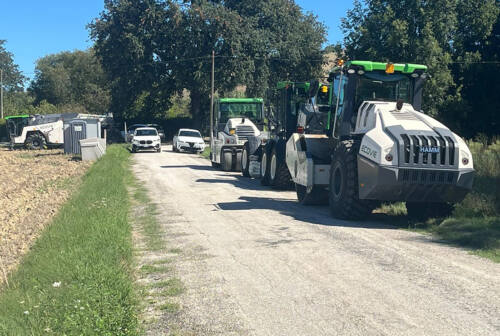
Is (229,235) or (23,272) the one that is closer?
(23,272)

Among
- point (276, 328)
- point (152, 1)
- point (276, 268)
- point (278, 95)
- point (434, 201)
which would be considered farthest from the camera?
point (152, 1)

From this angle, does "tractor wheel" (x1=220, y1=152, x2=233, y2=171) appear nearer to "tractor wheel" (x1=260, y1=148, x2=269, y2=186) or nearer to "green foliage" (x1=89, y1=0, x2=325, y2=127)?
"tractor wheel" (x1=260, y1=148, x2=269, y2=186)

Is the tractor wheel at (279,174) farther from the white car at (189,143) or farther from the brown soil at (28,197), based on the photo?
the white car at (189,143)

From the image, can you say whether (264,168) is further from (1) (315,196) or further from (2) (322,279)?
(2) (322,279)

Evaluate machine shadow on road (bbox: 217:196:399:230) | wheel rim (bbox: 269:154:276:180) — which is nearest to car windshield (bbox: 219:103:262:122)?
wheel rim (bbox: 269:154:276:180)

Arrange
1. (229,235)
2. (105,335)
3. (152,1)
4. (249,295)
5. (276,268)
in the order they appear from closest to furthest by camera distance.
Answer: (105,335)
(249,295)
(276,268)
(229,235)
(152,1)

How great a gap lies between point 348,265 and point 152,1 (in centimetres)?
4615

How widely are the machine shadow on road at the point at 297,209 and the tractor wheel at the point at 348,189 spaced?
0.65 ft

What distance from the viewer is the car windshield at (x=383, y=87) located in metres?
12.1

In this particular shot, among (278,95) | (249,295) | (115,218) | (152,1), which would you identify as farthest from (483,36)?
(249,295)

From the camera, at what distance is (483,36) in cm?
3503

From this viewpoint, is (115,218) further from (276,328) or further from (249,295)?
(276,328)

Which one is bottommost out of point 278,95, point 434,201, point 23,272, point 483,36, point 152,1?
point 23,272

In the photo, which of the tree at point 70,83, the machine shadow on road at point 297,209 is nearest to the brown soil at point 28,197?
the machine shadow on road at point 297,209
